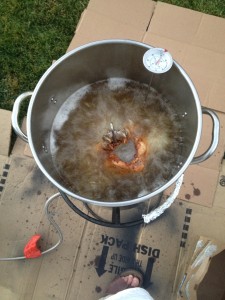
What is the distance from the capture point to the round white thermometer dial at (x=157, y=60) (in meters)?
1.00

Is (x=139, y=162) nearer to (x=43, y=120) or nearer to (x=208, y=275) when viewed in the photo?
(x=43, y=120)

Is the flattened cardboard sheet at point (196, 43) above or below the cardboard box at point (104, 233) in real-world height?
above

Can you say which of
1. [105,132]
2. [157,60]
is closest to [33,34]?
[105,132]

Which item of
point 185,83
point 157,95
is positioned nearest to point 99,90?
point 157,95

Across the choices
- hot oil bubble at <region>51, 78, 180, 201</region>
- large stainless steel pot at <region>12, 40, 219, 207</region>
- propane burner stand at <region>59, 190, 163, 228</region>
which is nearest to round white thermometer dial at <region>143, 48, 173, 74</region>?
large stainless steel pot at <region>12, 40, 219, 207</region>

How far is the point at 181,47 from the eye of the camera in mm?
1590

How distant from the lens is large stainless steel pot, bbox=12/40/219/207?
100 cm

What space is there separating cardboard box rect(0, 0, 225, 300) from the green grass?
309 millimetres

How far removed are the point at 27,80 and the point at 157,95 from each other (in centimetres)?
72

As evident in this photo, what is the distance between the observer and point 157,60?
100 centimetres

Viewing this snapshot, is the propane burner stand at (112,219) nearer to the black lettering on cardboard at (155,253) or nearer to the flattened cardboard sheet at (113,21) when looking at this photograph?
the black lettering on cardboard at (155,253)

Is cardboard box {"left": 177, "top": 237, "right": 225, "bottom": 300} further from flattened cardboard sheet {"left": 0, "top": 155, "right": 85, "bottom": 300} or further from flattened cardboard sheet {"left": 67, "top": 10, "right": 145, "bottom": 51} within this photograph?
flattened cardboard sheet {"left": 67, "top": 10, "right": 145, "bottom": 51}

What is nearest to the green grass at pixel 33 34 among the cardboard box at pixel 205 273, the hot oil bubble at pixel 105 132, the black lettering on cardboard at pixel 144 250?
the hot oil bubble at pixel 105 132

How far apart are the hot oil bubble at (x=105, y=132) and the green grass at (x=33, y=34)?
1.87ft
